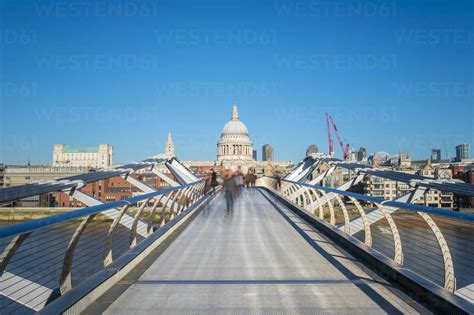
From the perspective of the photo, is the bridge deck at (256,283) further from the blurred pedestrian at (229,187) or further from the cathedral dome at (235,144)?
the cathedral dome at (235,144)

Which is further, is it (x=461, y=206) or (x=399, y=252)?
(x=461, y=206)

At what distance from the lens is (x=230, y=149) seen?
482ft

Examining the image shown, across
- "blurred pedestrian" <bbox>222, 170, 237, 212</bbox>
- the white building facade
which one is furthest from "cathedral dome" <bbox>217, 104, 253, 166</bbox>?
"blurred pedestrian" <bbox>222, 170, 237, 212</bbox>

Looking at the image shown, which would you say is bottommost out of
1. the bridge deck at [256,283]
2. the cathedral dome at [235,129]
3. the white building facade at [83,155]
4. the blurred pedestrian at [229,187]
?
the bridge deck at [256,283]

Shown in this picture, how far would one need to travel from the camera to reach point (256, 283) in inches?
191

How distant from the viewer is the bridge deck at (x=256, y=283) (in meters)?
4.04

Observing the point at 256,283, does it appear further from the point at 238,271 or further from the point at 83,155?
the point at 83,155

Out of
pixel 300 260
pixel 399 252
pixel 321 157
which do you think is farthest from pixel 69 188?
pixel 321 157

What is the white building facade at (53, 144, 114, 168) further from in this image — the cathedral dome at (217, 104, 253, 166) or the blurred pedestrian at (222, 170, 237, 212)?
the blurred pedestrian at (222, 170, 237, 212)

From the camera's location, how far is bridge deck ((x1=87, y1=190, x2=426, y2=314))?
4043mm

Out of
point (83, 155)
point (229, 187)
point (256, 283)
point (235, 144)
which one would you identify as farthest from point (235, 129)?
point (256, 283)

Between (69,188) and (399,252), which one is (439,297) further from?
(69,188)

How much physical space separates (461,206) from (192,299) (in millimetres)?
11917

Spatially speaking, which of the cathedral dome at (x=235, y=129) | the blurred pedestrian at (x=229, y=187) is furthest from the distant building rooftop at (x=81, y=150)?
the blurred pedestrian at (x=229, y=187)
